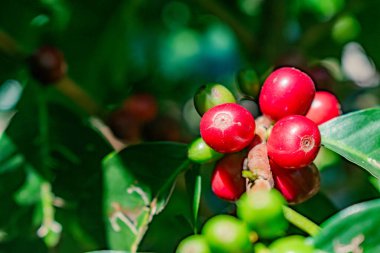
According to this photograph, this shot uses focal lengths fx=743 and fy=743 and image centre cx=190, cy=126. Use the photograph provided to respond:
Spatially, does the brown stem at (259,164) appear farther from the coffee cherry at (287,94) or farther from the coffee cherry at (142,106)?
the coffee cherry at (142,106)

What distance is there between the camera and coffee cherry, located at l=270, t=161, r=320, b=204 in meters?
0.95

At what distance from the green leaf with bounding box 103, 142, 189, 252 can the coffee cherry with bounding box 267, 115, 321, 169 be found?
0.23m

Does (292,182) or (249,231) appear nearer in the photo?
(249,231)

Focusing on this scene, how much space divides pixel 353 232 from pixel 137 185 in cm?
52

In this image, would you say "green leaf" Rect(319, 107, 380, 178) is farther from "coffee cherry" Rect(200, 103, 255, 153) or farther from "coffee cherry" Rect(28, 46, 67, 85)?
"coffee cherry" Rect(28, 46, 67, 85)

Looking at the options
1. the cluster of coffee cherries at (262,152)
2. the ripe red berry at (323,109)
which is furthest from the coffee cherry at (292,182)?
the ripe red berry at (323,109)

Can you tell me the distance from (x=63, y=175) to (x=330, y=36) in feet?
2.58

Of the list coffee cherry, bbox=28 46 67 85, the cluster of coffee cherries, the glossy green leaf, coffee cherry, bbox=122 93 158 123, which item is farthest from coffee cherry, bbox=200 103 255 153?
coffee cherry, bbox=122 93 158 123

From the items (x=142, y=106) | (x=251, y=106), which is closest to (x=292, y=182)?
(x=142, y=106)

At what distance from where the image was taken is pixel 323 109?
1.06 m

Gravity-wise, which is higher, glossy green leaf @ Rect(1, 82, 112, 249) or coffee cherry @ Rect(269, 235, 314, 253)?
coffee cherry @ Rect(269, 235, 314, 253)

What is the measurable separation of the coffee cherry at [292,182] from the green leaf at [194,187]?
0.38ft

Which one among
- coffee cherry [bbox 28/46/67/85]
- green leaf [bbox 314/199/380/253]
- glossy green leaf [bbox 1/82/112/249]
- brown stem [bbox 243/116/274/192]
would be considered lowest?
glossy green leaf [bbox 1/82/112/249]

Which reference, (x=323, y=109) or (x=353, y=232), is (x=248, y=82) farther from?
(x=353, y=232)
